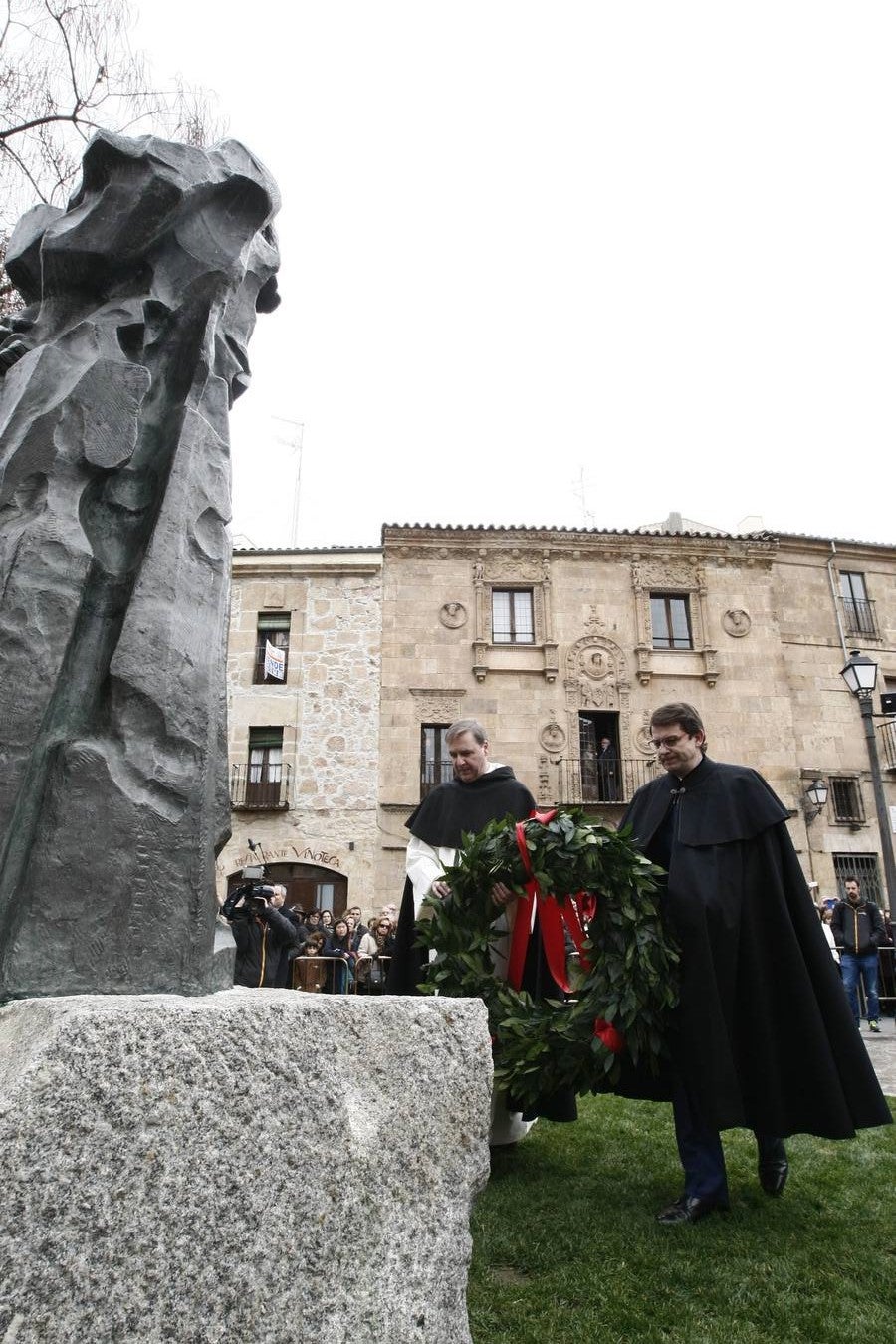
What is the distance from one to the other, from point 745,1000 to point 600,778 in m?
18.0

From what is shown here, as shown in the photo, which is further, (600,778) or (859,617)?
(859,617)

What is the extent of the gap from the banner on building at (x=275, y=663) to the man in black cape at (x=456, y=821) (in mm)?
16883

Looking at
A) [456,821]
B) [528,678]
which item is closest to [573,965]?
[456,821]

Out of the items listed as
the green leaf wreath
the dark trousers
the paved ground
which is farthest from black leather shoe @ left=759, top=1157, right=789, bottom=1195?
the paved ground

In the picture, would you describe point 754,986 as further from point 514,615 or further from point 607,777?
point 514,615

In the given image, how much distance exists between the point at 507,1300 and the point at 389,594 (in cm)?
Result: 2023

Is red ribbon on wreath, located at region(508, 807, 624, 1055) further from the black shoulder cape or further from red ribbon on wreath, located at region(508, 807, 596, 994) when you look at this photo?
the black shoulder cape

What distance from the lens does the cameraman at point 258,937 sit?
29.2 ft

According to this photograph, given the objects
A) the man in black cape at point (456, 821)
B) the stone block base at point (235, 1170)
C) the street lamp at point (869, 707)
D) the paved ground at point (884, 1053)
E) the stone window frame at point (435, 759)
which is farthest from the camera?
the stone window frame at point (435, 759)

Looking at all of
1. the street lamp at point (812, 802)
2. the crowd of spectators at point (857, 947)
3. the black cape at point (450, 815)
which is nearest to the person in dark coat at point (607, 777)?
the street lamp at point (812, 802)

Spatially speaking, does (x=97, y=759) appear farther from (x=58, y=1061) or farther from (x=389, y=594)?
(x=389, y=594)

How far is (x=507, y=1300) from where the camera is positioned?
2.94 metres

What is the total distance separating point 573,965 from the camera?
4152 mm

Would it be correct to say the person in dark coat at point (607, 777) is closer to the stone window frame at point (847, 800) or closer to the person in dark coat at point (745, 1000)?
the stone window frame at point (847, 800)
